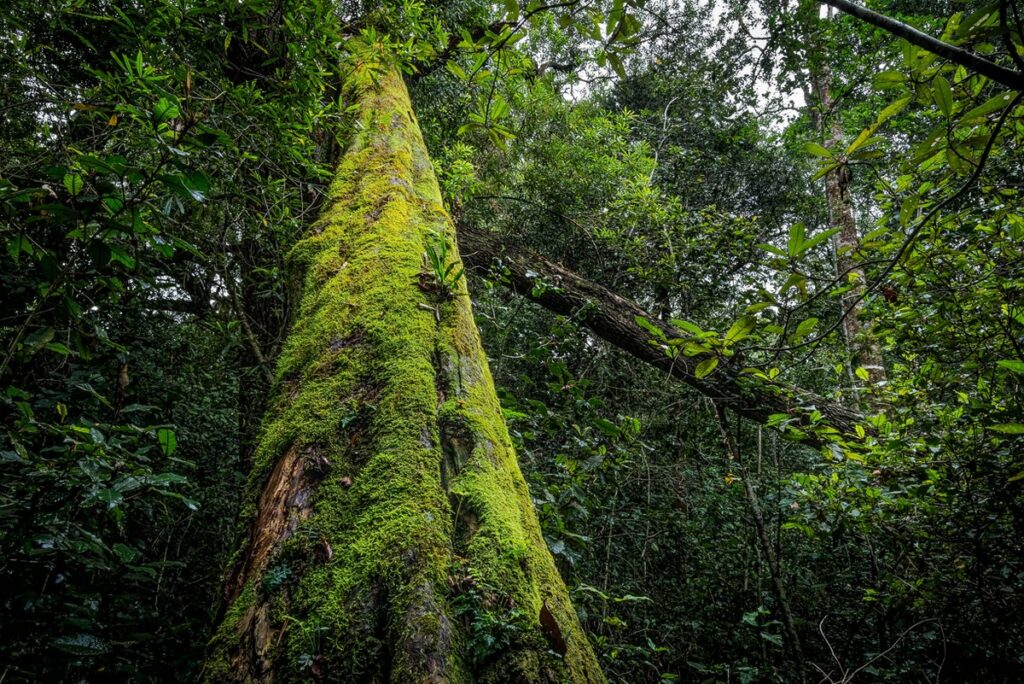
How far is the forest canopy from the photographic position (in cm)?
110

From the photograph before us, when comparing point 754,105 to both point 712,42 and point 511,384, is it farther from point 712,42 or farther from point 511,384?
point 511,384

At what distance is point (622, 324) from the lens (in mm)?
4547

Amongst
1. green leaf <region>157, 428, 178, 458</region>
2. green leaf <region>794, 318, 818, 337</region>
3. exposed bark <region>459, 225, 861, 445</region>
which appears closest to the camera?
green leaf <region>794, 318, 818, 337</region>

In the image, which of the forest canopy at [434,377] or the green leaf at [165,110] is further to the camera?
the green leaf at [165,110]

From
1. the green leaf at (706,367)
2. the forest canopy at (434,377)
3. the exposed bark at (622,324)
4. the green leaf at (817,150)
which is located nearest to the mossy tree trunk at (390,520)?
the forest canopy at (434,377)

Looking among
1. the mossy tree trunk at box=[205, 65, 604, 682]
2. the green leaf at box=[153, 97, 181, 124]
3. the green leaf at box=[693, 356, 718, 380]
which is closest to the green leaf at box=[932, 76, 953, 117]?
the green leaf at box=[693, 356, 718, 380]

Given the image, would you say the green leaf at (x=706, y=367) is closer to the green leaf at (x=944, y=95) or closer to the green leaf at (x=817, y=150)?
the green leaf at (x=817, y=150)

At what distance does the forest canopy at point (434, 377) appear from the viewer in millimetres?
1104

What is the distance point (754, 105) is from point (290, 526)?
10.6m

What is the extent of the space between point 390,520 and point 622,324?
373cm

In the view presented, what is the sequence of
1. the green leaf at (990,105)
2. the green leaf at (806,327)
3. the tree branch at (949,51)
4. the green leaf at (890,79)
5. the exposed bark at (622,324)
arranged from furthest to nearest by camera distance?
the exposed bark at (622,324) < the green leaf at (806,327) < the green leaf at (890,79) < the green leaf at (990,105) < the tree branch at (949,51)

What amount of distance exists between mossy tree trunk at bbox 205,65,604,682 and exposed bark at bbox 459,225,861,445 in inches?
76.4

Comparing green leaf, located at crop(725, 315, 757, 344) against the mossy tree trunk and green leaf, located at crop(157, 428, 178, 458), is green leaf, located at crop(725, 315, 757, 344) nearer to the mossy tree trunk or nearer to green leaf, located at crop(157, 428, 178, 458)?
the mossy tree trunk

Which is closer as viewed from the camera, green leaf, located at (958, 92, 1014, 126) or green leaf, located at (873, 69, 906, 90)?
green leaf, located at (958, 92, 1014, 126)
